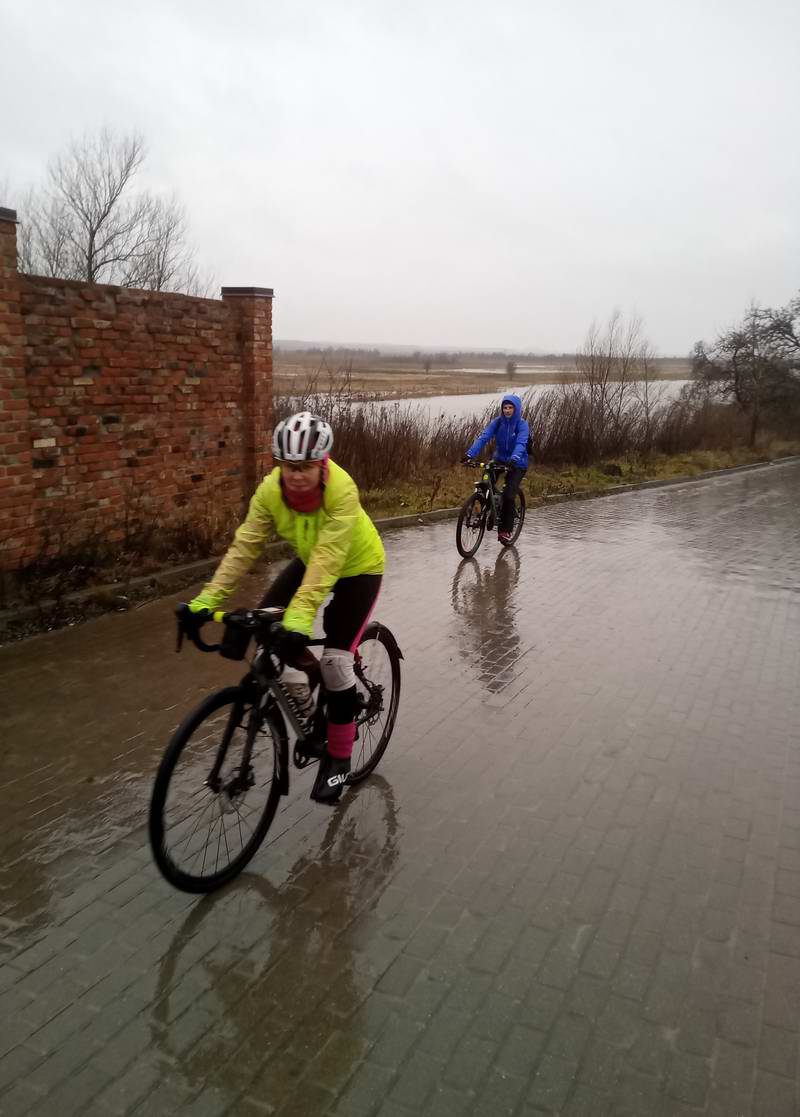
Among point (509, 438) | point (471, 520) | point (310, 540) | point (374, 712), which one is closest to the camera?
point (310, 540)

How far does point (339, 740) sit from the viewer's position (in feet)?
12.6

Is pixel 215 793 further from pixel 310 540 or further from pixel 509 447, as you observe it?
pixel 509 447

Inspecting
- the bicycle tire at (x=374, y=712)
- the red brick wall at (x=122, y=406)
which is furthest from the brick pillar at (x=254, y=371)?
the bicycle tire at (x=374, y=712)

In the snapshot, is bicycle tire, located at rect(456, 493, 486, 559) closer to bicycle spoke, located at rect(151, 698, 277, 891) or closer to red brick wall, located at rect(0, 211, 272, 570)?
red brick wall, located at rect(0, 211, 272, 570)

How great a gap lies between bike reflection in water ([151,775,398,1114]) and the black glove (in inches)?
38.9

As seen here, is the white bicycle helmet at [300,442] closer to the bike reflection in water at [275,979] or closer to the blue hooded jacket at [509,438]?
the bike reflection in water at [275,979]

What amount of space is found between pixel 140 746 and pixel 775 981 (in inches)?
130

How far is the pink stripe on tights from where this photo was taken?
3852 mm

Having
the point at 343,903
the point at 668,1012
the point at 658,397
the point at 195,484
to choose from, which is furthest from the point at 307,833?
the point at 658,397

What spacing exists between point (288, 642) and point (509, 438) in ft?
24.8

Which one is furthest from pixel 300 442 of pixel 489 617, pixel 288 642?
pixel 489 617

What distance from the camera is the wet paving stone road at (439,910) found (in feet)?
8.23

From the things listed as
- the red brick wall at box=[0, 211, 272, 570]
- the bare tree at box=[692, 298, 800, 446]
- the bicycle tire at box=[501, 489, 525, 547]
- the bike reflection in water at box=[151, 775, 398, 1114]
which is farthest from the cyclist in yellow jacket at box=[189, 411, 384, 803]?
the bare tree at box=[692, 298, 800, 446]

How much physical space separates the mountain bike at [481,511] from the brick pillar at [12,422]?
4820 millimetres
